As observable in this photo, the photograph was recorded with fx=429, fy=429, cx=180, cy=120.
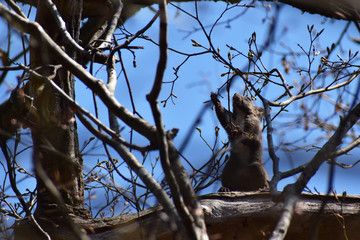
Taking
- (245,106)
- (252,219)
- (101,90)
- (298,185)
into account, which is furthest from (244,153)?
(101,90)

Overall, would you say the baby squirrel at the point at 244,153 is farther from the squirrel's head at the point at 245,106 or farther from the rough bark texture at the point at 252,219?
the rough bark texture at the point at 252,219

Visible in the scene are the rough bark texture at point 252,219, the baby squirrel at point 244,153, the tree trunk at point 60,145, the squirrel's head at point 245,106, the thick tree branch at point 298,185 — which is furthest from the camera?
the squirrel's head at point 245,106

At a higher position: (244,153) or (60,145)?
(244,153)

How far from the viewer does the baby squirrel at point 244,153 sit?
197 inches

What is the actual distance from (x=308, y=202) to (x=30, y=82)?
8.26 ft

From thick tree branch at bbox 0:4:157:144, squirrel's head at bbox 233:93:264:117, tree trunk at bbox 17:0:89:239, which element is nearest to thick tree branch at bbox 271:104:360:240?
thick tree branch at bbox 0:4:157:144

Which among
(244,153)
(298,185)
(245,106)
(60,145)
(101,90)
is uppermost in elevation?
(245,106)

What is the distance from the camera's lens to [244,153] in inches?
213

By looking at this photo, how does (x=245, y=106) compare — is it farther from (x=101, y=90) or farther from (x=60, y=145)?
(x=101, y=90)

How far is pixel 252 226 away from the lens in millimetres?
3322

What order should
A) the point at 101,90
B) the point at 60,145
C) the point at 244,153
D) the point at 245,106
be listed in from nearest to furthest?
the point at 101,90 → the point at 60,145 → the point at 244,153 → the point at 245,106

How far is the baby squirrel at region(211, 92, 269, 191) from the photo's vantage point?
5.01 m

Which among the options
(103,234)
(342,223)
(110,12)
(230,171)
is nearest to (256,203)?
(342,223)

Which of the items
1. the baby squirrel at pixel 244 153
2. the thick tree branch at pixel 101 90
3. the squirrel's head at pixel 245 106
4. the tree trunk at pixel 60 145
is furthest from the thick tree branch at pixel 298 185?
the squirrel's head at pixel 245 106
